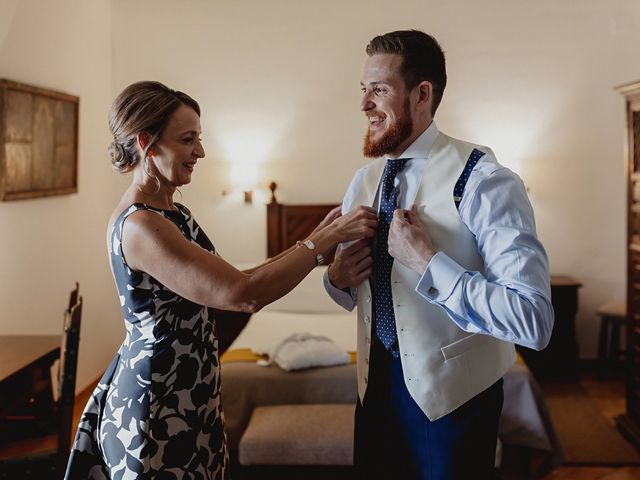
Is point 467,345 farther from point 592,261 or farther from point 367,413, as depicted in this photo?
point 592,261

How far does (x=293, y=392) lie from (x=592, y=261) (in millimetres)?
2995

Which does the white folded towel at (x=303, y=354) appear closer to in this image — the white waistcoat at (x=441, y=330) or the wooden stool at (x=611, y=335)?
the white waistcoat at (x=441, y=330)

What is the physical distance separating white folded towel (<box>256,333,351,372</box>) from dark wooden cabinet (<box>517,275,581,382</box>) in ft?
6.45

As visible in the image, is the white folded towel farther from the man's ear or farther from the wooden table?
the man's ear

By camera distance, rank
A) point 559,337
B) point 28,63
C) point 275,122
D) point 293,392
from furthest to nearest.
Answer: point 275,122 < point 559,337 < point 28,63 < point 293,392

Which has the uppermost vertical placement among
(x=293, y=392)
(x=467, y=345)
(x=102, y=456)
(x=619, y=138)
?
(x=619, y=138)

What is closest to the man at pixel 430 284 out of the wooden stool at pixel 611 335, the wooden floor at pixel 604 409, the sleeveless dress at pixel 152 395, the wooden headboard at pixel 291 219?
the sleeveless dress at pixel 152 395

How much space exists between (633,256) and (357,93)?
8.22ft

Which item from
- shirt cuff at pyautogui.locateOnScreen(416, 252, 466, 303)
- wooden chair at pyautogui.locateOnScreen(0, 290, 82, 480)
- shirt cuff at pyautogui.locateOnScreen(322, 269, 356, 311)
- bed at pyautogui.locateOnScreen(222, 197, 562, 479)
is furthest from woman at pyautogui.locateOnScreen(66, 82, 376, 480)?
bed at pyautogui.locateOnScreen(222, 197, 562, 479)

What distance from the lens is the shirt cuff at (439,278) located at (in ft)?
4.46

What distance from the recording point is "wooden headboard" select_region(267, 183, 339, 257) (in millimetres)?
5359

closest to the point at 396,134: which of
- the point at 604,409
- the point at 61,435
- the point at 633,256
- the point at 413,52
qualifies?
the point at 413,52

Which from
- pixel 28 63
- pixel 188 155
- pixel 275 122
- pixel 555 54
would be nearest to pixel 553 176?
pixel 555 54

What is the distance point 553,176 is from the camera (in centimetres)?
516
